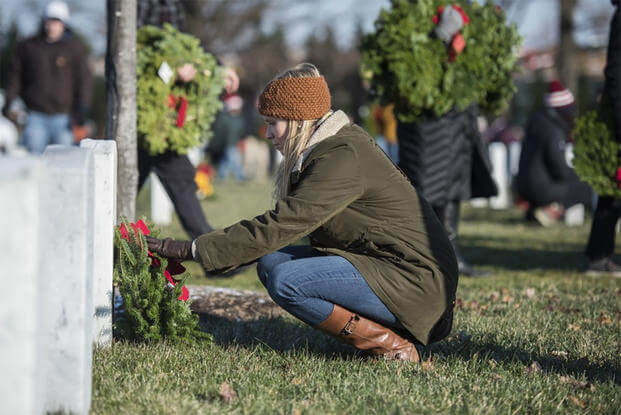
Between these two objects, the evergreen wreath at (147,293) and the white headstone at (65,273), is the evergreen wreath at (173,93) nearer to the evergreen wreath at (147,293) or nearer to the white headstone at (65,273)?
the evergreen wreath at (147,293)

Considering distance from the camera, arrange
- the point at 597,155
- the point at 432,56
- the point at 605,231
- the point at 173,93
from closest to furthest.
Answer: the point at 173,93
the point at 432,56
the point at 597,155
the point at 605,231

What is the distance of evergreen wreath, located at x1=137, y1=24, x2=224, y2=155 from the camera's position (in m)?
5.21

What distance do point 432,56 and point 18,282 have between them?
15.0ft

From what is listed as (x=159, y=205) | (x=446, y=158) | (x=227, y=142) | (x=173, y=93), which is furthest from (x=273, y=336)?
(x=227, y=142)

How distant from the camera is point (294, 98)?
11.5ft

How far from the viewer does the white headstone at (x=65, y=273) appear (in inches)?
99.7

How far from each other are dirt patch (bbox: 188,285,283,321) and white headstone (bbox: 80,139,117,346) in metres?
0.92

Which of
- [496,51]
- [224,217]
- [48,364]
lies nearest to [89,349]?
[48,364]

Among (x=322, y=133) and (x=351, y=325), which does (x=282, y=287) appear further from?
(x=322, y=133)

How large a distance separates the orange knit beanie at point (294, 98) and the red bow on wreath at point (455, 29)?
9.01ft

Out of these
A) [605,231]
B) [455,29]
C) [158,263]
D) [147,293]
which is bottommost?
[605,231]

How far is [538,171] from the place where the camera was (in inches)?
414

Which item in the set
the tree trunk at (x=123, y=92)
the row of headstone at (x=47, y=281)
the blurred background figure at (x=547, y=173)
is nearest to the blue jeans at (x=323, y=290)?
the row of headstone at (x=47, y=281)

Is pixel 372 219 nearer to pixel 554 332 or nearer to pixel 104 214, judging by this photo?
pixel 104 214
